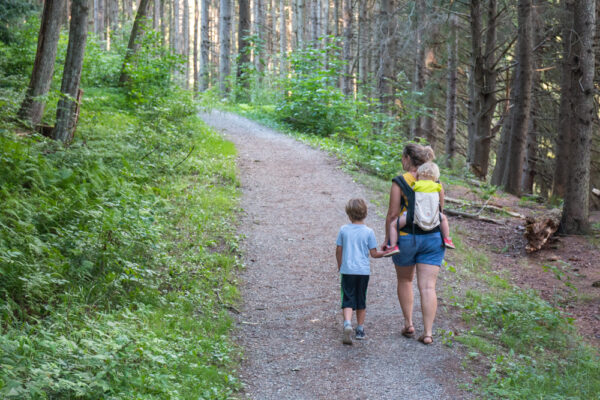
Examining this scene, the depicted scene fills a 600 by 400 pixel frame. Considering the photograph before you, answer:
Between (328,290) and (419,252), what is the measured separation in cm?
196

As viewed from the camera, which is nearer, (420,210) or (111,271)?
(420,210)

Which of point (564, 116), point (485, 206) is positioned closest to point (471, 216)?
point (485, 206)

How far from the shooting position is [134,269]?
19.3 ft

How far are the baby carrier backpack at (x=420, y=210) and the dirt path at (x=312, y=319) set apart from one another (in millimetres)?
1209

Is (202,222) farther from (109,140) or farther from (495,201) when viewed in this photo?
(495,201)

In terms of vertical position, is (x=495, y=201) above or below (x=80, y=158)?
below

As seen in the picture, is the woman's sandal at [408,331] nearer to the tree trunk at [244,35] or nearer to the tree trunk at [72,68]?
the tree trunk at [72,68]

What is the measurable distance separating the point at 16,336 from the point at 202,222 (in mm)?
4790

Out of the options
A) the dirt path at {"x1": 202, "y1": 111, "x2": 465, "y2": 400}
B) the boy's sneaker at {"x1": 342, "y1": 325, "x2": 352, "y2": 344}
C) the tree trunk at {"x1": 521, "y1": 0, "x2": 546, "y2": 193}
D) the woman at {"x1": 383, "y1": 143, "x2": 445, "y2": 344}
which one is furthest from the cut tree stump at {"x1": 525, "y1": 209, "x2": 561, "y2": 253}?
the tree trunk at {"x1": 521, "y1": 0, "x2": 546, "y2": 193}

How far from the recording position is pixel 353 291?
5566mm

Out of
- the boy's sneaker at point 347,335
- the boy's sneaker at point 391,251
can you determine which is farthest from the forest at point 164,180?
the boy's sneaker at point 391,251

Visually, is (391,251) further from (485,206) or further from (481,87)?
(481,87)

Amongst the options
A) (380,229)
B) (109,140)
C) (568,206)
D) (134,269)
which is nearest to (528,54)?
(568,206)

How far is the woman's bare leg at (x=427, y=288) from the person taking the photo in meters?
5.46
